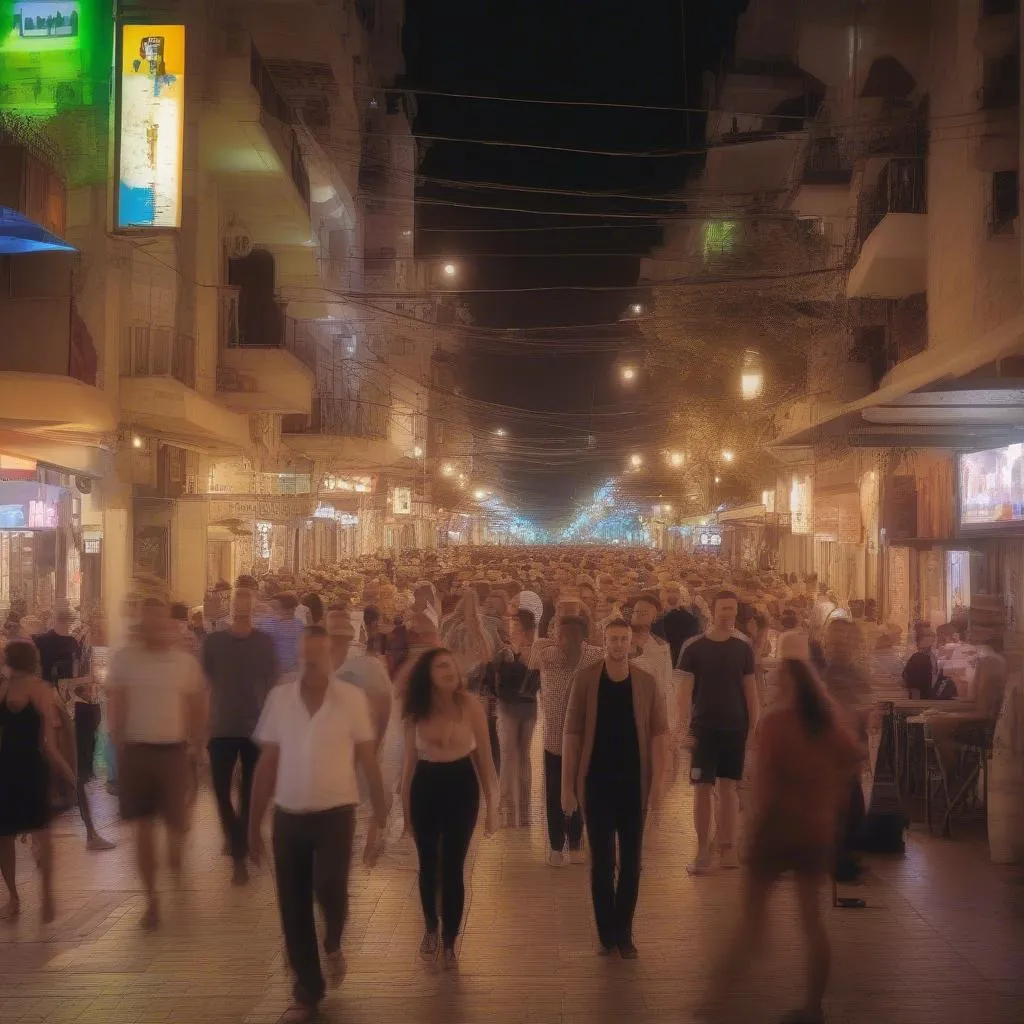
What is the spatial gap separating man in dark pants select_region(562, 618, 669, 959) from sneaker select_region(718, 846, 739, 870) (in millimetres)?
2004

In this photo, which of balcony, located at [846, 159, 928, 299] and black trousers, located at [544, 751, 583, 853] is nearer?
black trousers, located at [544, 751, 583, 853]

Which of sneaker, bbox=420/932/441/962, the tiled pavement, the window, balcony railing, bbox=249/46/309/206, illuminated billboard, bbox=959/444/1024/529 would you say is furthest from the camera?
balcony railing, bbox=249/46/309/206

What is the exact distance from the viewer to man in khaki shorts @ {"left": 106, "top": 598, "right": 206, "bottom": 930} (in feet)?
25.0

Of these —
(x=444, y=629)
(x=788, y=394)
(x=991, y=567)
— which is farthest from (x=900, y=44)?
(x=444, y=629)

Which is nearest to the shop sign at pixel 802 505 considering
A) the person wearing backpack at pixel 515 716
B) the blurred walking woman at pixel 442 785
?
the person wearing backpack at pixel 515 716

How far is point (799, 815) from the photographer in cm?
582

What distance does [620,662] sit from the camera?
7.04 metres

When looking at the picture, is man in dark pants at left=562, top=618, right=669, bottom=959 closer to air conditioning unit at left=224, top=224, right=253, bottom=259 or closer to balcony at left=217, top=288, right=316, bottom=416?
balcony at left=217, top=288, right=316, bottom=416

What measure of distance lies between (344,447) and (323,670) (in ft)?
99.0

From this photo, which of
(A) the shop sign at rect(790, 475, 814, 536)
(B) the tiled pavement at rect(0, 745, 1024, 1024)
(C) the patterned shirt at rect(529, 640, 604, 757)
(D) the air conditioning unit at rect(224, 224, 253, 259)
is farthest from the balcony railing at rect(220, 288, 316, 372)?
(C) the patterned shirt at rect(529, 640, 604, 757)

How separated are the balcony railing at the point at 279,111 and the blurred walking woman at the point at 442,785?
62.9 ft

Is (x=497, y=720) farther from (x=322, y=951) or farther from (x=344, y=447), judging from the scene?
(x=344, y=447)

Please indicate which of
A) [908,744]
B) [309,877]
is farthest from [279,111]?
[309,877]

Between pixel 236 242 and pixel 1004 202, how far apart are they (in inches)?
621
